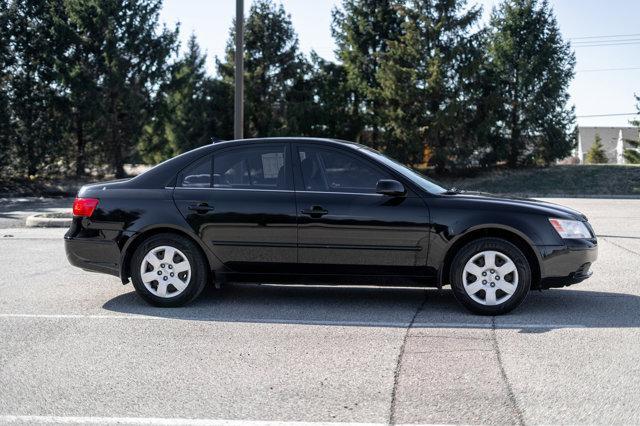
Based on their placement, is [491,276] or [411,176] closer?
[491,276]

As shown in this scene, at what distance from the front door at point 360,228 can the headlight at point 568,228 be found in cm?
117

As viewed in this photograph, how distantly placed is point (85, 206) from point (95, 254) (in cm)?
49

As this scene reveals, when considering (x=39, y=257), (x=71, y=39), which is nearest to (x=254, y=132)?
(x=71, y=39)

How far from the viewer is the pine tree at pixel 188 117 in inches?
1374

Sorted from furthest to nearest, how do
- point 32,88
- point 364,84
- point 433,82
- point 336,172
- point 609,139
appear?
point 609,139
point 364,84
point 433,82
point 32,88
point 336,172

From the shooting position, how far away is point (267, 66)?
36.8m

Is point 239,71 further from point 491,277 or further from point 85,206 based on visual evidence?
point 491,277

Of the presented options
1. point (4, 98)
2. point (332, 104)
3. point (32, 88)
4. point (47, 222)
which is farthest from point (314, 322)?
point (332, 104)

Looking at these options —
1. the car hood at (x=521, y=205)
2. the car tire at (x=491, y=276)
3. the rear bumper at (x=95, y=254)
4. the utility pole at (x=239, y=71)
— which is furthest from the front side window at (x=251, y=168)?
the utility pole at (x=239, y=71)

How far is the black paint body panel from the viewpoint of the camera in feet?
21.1

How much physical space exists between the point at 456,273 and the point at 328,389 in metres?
2.39

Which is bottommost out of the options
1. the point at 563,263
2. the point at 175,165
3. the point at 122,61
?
the point at 563,263

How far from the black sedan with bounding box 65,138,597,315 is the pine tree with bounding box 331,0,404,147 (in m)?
28.8

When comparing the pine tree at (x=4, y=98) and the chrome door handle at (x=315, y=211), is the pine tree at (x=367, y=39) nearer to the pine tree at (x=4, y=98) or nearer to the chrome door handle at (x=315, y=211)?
the pine tree at (x=4, y=98)
